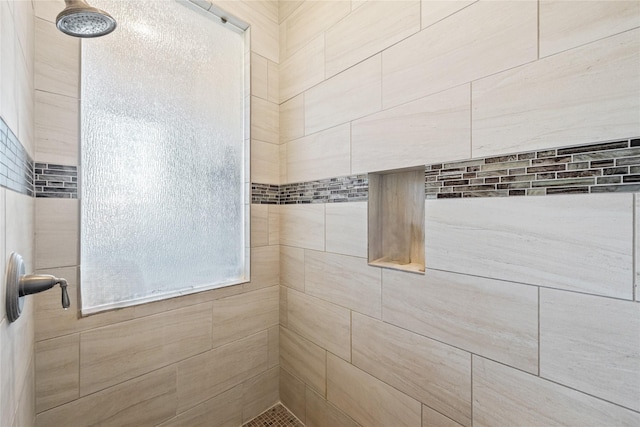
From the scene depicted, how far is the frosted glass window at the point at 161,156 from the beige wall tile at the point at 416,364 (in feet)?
2.57

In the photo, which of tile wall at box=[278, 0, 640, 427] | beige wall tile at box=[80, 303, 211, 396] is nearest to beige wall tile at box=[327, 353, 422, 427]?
tile wall at box=[278, 0, 640, 427]

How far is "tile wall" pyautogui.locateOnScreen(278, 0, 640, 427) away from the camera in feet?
2.36

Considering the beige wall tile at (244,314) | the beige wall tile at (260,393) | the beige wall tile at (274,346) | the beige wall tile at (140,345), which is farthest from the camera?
the beige wall tile at (274,346)

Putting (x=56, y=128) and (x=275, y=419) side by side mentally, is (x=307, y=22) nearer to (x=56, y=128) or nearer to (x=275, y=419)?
(x=56, y=128)

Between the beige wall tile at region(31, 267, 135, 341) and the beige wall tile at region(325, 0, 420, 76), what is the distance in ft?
4.83

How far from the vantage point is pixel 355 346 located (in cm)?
135

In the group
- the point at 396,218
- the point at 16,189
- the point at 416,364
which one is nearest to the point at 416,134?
the point at 396,218

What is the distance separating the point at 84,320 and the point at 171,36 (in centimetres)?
135

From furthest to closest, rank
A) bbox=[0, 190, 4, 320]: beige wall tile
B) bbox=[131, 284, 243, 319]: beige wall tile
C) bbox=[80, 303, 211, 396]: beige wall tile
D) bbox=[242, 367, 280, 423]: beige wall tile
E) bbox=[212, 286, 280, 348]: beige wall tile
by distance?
bbox=[242, 367, 280, 423]: beige wall tile → bbox=[212, 286, 280, 348]: beige wall tile → bbox=[131, 284, 243, 319]: beige wall tile → bbox=[80, 303, 211, 396]: beige wall tile → bbox=[0, 190, 4, 320]: beige wall tile

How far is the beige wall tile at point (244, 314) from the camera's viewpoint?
150cm

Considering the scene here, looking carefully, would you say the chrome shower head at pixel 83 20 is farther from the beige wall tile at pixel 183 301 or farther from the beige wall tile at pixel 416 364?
the beige wall tile at pixel 416 364

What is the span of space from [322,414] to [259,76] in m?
1.97

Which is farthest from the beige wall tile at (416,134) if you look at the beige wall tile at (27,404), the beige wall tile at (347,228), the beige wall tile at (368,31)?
the beige wall tile at (27,404)

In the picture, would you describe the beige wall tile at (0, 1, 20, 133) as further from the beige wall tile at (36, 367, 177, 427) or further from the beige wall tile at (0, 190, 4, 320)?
the beige wall tile at (36, 367, 177, 427)
